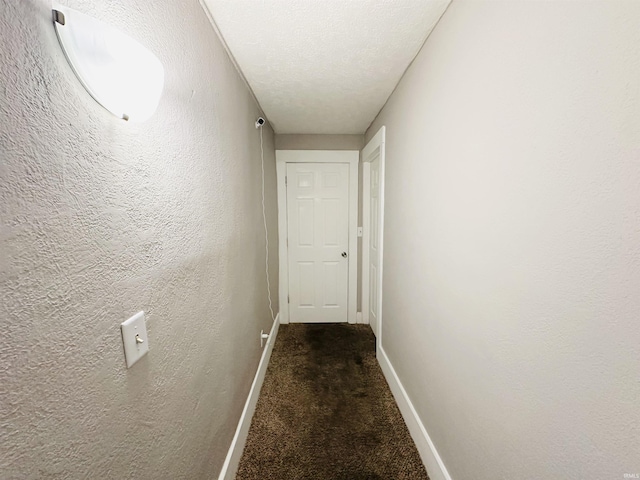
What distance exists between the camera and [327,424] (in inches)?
64.5

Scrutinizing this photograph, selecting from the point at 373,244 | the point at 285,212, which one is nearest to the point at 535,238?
the point at 373,244

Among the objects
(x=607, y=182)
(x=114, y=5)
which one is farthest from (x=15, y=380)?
(x=607, y=182)

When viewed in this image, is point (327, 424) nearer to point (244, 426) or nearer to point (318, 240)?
point (244, 426)

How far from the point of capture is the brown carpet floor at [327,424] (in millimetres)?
1357

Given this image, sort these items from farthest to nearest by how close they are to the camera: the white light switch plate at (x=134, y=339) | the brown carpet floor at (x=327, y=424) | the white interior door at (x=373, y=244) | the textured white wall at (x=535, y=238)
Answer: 1. the white interior door at (x=373, y=244)
2. the brown carpet floor at (x=327, y=424)
3. the white light switch plate at (x=134, y=339)
4. the textured white wall at (x=535, y=238)

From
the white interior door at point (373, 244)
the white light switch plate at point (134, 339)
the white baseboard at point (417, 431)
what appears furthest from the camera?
the white interior door at point (373, 244)

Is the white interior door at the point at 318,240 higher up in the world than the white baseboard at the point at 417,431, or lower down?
higher up

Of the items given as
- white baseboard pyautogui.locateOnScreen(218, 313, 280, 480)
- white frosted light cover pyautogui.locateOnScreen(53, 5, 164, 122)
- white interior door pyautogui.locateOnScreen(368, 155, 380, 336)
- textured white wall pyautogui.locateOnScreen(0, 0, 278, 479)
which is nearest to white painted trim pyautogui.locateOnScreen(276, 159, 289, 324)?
white baseboard pyautogui.locateOnScreen(218, 313, 280, 480)

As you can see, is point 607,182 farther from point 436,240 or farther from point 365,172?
point 365,172

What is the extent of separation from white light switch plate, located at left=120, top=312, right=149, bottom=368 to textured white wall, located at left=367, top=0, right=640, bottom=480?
41.6 inches

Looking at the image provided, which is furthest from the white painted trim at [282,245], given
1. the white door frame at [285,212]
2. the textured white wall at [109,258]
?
the textured white wall at [109,258]

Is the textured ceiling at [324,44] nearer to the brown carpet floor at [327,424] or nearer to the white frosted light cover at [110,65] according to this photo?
the white frosted light cover at [110,65]

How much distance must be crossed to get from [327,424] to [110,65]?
76.1 inches

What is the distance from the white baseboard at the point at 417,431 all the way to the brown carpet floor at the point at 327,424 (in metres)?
0.04
